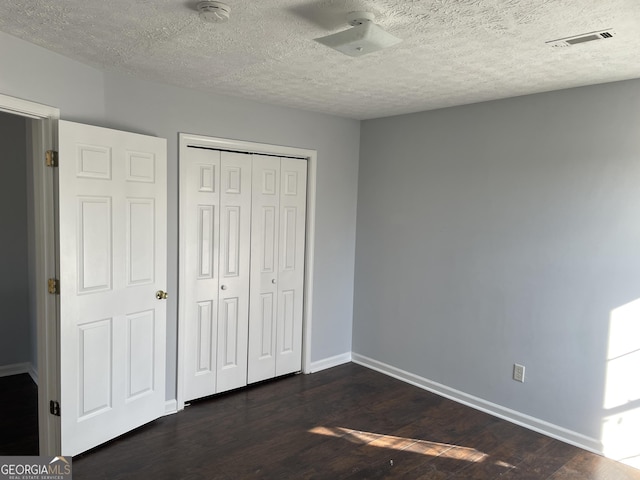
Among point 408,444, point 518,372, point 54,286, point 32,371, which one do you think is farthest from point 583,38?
point 32,371

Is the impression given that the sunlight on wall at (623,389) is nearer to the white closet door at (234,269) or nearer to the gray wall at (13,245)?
the white closet door at (234,269)

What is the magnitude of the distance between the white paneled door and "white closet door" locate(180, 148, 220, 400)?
0.96 ft

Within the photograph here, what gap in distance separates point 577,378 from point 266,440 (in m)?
2.16

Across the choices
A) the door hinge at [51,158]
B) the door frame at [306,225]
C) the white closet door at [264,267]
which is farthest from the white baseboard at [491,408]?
the door hinge at [51,158]

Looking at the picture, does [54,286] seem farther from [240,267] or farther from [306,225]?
[306,225]

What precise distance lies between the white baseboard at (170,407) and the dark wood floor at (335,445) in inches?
2.4

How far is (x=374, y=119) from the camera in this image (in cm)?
442

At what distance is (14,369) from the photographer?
4129mm

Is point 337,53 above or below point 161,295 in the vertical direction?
above

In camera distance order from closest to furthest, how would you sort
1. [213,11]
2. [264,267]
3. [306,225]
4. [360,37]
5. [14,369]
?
1. [213,11]
2. [360,37]
3. [264,267]
4. [14,369]
5. [306,225]

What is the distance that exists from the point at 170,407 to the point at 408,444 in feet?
5.78

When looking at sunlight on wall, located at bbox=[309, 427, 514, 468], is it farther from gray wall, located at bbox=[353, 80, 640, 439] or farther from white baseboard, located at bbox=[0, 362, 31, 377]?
white baseboard, located at bbox=[0, 362, 31, 377]

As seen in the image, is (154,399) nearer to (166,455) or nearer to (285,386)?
(166,455)

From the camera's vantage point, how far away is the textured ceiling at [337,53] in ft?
6.18
